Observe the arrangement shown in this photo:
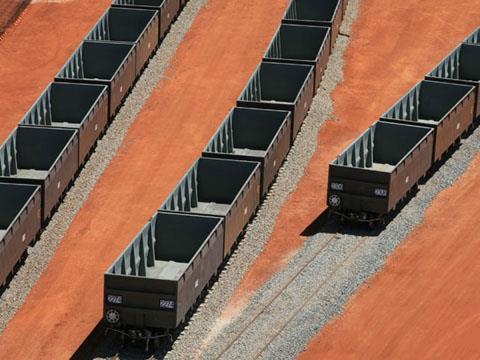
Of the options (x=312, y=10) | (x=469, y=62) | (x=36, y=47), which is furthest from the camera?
(x=312, y=10)

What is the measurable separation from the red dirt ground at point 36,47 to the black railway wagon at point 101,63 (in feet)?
6.84

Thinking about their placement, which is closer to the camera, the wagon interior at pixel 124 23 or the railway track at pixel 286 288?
the railway track at pixel 286 288

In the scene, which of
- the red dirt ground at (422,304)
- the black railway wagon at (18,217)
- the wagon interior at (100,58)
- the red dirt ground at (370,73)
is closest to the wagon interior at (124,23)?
the wagon interior at (100,58)

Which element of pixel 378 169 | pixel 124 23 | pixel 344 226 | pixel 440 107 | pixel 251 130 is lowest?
pixel 344 226

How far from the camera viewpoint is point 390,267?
177ft

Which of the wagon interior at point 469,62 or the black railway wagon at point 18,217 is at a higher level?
the wagon interior at point 469,62

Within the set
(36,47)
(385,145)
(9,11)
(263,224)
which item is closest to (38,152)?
(263,224)

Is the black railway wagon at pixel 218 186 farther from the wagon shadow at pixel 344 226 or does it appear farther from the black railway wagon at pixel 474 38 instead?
the black railway wagon at pixel 474 38

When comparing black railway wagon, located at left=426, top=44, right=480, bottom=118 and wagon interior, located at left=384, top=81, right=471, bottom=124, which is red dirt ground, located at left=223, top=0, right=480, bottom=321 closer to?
black railway wagon, located at left=426, top=44, right=480, bottom=118

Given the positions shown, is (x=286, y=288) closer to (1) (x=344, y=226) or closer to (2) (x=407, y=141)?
(1) (x=344, y=226)

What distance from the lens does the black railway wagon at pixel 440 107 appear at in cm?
6141

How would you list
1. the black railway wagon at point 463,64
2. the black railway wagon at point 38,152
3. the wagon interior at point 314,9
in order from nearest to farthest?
the black railway wagon at point 38,152 < the black railway wagon at point 463,64 < the wagon interior at point 314,9

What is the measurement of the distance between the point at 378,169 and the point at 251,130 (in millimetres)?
5363

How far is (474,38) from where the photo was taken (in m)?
70.3
